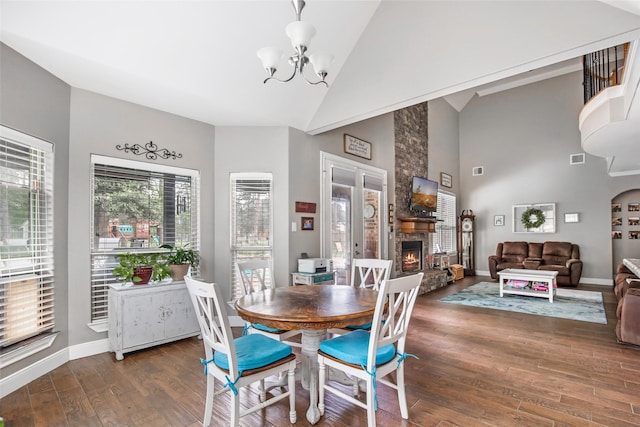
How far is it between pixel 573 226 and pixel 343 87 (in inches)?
286

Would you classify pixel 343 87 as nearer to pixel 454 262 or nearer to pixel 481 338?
pixel 481 338

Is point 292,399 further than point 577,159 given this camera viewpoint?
No

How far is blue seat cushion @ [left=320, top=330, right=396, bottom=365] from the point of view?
78.2 inches

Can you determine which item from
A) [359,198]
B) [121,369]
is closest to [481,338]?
[359,198]

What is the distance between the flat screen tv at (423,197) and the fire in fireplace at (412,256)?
677 millimetres

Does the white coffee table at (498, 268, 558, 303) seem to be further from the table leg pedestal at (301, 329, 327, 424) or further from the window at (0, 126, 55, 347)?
Result: the window at (0, 126, 55, 347)

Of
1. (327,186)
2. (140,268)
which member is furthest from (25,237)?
(327,186)

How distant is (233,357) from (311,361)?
27.5 inches

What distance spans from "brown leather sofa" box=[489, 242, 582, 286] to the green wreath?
0.49 metres

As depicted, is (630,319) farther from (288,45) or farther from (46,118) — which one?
(46,118)

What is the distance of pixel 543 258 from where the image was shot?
7.72 meters

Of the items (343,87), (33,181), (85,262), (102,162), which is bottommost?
(85,262)

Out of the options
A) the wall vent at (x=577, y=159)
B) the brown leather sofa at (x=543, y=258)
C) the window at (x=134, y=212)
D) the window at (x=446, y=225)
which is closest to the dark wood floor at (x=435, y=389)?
the window at (x=134, y=212)

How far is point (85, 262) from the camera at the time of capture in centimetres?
324
